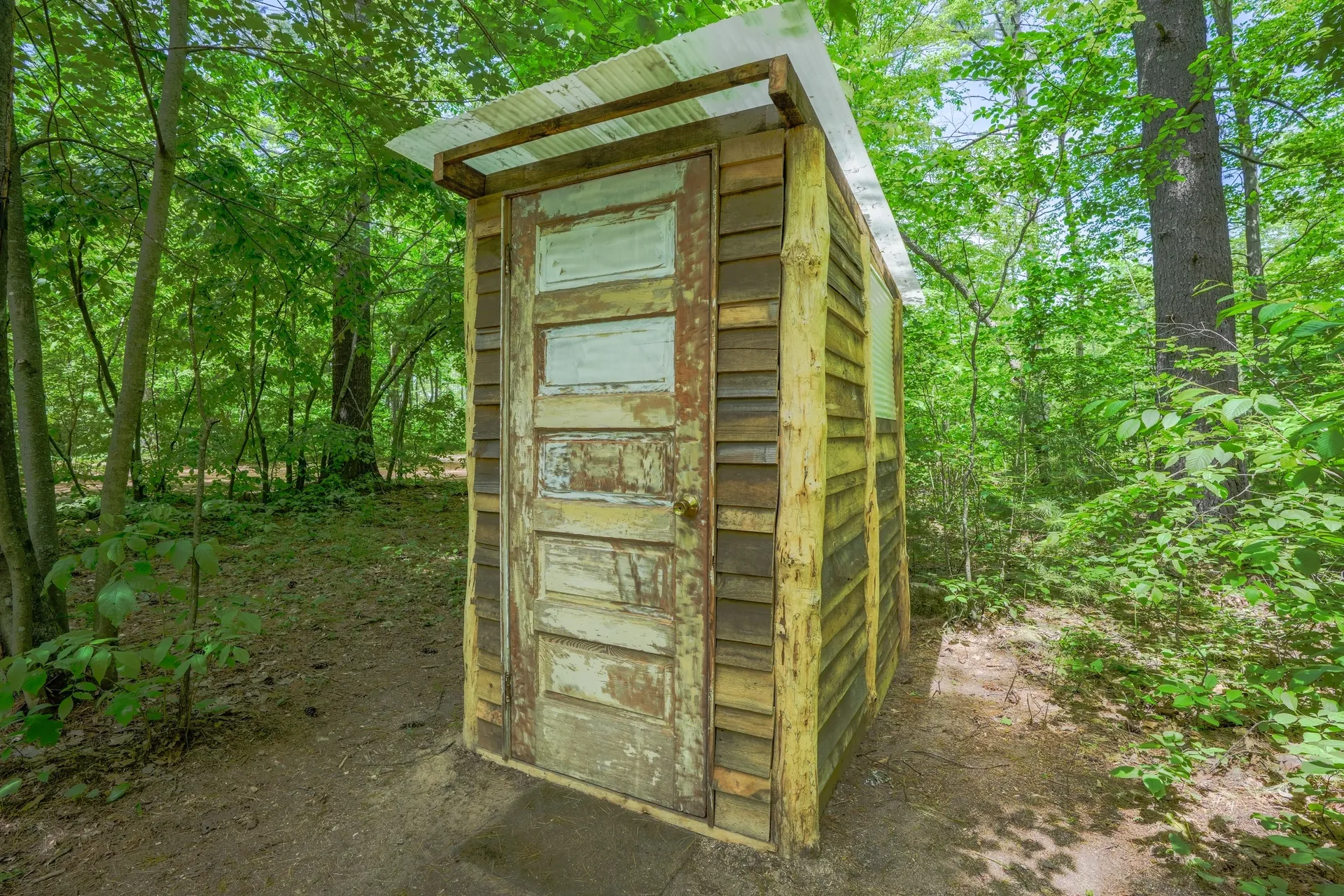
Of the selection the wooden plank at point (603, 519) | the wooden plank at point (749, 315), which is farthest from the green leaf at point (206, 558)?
the wooden plank at point (749, 315)

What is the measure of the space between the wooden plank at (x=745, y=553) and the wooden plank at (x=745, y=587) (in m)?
0.02

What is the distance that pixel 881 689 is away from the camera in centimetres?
336

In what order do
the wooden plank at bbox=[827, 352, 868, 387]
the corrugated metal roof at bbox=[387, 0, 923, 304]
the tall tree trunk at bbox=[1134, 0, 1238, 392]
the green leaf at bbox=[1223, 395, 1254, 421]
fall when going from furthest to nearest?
1. the tall tree trunk at bbox=[1134, 0, 1238, 392]
2. the wooden plank at bbox=[827, 352, 868, 387]
3. the corrugated metal roof at bbox=[387, 0, 923, 304]
4. the green leaf at bbox=[1223, 395, 1254, 421]

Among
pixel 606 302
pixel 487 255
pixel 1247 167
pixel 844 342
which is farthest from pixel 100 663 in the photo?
pixel 1247 167

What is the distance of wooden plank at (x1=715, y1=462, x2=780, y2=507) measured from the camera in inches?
82.7

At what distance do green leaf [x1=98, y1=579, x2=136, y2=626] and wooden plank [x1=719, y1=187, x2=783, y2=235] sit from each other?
8.37 feet

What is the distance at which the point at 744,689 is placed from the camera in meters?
2.14

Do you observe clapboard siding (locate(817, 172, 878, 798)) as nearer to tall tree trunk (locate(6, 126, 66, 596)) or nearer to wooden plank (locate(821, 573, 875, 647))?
wooden plank (locate(821, 573, 875, 647))

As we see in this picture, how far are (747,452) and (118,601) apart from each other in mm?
2346

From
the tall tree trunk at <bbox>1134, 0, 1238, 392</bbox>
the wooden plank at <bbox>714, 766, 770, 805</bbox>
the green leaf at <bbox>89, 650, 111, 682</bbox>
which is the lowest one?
the wooden plank at <bbox>714, 766, 770, 805</bbox>

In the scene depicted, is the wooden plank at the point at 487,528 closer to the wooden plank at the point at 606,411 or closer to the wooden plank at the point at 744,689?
the wooden plank at the point at 606,411

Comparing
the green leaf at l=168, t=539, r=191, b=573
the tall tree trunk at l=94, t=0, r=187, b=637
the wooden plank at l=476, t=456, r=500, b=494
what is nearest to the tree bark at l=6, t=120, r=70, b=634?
the tall tree trunk at l=94, t=0, r=187, b=637

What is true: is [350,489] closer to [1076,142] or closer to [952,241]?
[952,241]

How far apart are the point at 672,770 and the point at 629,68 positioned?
264 centimetres
